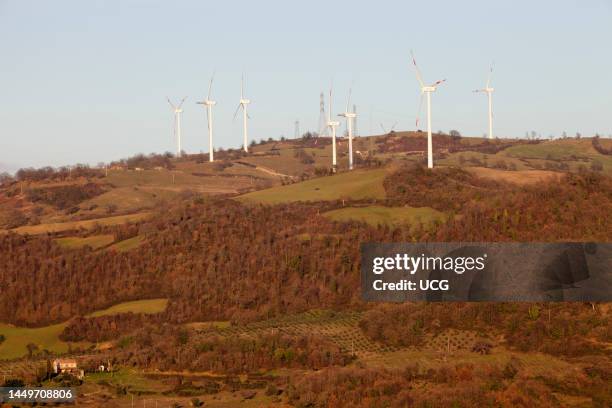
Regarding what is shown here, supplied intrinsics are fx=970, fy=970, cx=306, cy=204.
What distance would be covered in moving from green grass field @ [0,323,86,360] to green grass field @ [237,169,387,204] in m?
31.5

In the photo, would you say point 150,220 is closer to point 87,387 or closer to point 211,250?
point 211,250

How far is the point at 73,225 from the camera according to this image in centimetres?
9994

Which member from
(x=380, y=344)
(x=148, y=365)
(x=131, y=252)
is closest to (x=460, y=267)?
(x=380, y=344)

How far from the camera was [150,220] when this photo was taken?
3765 inches

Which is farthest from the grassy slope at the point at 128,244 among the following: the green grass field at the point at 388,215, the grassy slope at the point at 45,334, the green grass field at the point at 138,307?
the green grass field at the point at 388,215

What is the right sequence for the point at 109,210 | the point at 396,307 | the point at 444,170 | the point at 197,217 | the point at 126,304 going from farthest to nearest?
1. the point at 109,210
2. the point at 444,170
3. the point at 197,217
4. the point at 126,304
5. the point at 396,307

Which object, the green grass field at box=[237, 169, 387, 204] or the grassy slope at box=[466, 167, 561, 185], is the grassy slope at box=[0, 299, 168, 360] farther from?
the grassy slope at box=[466, 167, 561, 185]

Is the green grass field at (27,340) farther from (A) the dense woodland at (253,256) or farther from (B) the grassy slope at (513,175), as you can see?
(B) the grassy slope at (513,175)

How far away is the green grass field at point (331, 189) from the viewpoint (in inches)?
3880

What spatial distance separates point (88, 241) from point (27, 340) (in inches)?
818

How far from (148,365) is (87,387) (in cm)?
587

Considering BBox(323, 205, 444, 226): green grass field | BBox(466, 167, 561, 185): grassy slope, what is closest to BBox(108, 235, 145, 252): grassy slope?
BBox(323, 205, 444, 226): green grass field

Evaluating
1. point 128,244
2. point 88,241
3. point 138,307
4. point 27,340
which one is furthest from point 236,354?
point 88,241

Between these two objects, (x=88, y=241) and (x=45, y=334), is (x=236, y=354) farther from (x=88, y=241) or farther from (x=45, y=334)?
(x=88, y=241)
